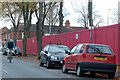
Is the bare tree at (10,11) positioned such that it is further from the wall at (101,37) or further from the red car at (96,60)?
the red car at (96,60)

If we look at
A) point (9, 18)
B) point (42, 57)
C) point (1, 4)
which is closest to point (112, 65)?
point (42, 57)

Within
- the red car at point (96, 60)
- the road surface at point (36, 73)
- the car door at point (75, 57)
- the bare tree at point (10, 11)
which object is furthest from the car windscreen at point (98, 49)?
the bare tree at point (10, 11)

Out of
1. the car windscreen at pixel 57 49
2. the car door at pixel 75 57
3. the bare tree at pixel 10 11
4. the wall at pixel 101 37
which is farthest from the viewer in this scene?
the bare tree at pixel 10 11

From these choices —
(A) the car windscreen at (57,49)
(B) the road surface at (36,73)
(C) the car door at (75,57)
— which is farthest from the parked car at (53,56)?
(C) the car door at (75,57)

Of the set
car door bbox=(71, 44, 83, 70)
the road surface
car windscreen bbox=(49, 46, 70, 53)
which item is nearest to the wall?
car windscreen bbox=(49, 46, 70, 53)

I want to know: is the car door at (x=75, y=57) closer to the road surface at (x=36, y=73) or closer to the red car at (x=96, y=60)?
the red car at (x=96, y=60)

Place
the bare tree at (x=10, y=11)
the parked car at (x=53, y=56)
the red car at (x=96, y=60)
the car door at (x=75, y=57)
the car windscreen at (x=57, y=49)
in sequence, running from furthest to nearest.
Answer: the bare tree at (x=10, y=11)
the car windscreen at (x=57, y=49)
the parked car at (x=53, y=56)
the car door at (x=75, y=57)
the red car at (x=96, y=60)

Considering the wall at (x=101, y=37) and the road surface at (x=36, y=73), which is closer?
the road surface at (x=36, y=73)

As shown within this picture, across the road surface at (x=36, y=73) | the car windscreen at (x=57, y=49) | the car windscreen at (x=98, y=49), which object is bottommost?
the road surface at (x=36, y=73)

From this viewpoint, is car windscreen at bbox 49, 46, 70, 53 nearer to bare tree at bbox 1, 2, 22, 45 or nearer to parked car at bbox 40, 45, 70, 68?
parked car at bbox 40, 45, 70, 68

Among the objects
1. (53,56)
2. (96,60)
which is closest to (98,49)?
(96,60)

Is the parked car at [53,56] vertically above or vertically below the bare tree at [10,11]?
below

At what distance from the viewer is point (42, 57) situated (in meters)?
20.5

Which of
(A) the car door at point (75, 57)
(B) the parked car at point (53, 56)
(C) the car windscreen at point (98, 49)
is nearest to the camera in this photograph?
(C) the car windscreen at point (98, 49)
